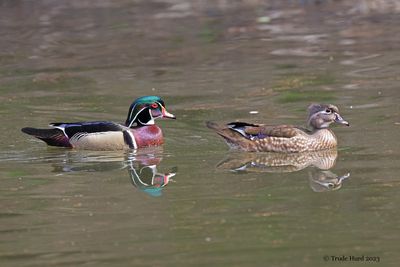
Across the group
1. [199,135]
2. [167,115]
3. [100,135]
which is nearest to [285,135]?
[199,135]

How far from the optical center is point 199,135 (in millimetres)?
14844

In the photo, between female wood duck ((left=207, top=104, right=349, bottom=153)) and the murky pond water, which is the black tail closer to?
the murky pond water

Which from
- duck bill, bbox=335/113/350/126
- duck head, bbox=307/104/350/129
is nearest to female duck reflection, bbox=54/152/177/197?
duck head, bbox=307/104/350/129

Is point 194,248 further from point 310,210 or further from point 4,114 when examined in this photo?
point 4,114

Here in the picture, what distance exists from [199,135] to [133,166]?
57.6 inches

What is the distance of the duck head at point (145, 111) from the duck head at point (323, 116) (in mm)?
1894

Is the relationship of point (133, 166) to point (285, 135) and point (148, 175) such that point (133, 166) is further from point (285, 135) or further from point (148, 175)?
point (285, 135)

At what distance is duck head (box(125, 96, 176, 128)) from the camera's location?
49.8 ft

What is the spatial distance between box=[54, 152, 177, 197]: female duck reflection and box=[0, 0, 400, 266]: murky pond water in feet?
0.09

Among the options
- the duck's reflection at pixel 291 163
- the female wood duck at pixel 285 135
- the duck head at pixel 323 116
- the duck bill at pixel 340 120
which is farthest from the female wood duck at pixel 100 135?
the duck bill at pixel 340 120

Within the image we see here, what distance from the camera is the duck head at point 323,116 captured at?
46.3ft

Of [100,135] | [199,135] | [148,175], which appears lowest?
[199,135]

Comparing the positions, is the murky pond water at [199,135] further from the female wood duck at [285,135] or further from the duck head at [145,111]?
the duck head at [145,111]

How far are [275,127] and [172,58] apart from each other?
6.85 meters
